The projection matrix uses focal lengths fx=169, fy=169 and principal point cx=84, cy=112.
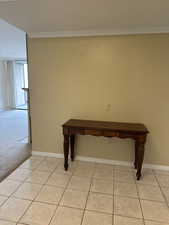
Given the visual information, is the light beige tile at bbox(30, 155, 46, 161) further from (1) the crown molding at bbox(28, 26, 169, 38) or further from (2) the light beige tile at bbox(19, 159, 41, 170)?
(1) the crown molding at bbox(28, 26, 169, 38)

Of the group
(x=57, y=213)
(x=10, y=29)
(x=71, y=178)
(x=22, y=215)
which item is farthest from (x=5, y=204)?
(x=10, y=29)

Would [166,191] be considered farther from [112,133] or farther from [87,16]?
[87,16]

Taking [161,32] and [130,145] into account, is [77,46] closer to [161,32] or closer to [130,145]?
[161,32]

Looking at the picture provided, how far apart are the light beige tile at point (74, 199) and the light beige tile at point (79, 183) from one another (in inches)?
3.4

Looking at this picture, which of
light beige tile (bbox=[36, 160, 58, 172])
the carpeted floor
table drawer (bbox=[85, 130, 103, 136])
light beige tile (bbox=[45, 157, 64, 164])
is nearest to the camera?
table drawer (bbox=[85, 130, 103, 136])

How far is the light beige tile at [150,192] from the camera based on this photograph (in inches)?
82.4

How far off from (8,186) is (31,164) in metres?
0.63

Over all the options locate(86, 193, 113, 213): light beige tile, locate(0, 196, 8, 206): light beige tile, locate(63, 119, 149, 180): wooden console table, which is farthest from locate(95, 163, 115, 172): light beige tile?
locate(0, 196, 8, 206): light beige tile

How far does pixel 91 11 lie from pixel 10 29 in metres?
1.89

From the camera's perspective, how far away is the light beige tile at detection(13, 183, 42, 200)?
2.06 metres

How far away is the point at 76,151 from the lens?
304 cm

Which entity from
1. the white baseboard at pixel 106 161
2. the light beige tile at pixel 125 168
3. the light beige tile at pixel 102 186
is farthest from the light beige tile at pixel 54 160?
the light beige tile at pixel 125 168

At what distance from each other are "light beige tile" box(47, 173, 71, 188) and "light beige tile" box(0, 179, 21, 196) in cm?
44

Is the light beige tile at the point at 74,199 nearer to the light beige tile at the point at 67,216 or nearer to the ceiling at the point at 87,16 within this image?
the light beige tile at the point at 67,216
